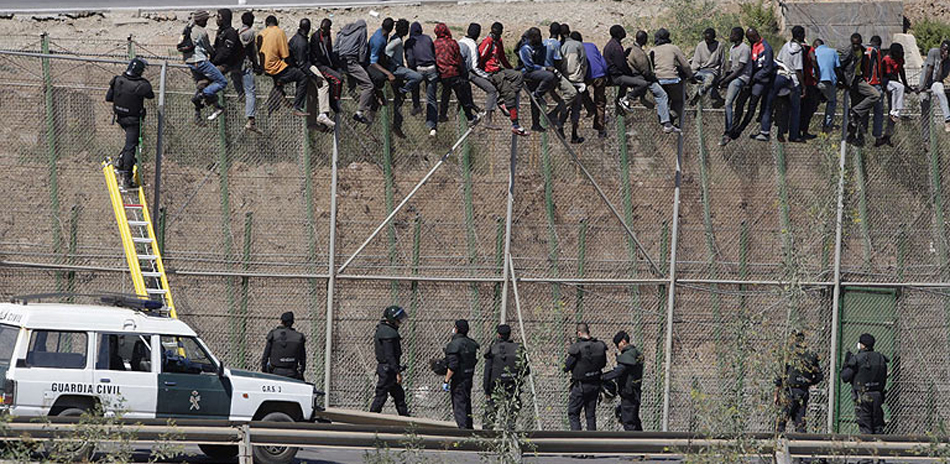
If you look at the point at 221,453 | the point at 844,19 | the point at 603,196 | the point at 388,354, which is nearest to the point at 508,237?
the point at 603,196

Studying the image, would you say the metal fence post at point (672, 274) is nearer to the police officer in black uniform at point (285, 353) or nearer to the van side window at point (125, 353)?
the police officer in black uniform at point (285, 353)

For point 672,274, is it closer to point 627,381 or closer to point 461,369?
point 627,381

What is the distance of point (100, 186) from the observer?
1983cm

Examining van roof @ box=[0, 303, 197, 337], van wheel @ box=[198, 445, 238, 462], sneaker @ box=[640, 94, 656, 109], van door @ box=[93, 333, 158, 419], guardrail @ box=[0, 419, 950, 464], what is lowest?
van wheel @ box=[198, 445, 238, 462]

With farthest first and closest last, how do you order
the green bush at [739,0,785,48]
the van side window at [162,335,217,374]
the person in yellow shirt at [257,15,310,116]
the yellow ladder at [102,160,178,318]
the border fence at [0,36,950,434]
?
the green bush at [739,0,785,48] < the border fence at [0,36,950,434] < the person in yellow shirt at [257,15,310,116] < the yellow ladder at [102,160,178,318] < the van side window at [162,335,217,374]

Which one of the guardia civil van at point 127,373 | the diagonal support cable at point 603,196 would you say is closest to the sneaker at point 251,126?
the diagonal support cable at point 603,196

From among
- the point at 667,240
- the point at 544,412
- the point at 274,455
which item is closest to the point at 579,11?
the point at 667,240

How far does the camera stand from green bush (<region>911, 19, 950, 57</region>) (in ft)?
93.1

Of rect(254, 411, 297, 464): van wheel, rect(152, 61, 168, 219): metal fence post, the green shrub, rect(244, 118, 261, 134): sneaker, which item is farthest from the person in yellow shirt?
the green shrub

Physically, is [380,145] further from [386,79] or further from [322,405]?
[322,405]

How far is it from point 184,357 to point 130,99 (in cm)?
465

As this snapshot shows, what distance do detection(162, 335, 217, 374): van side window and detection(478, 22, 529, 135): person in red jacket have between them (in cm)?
608

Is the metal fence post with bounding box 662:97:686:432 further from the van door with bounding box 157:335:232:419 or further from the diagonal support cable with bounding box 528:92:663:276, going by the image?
the van door with bounding box 157:335:232:419

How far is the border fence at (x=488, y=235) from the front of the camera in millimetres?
19547
